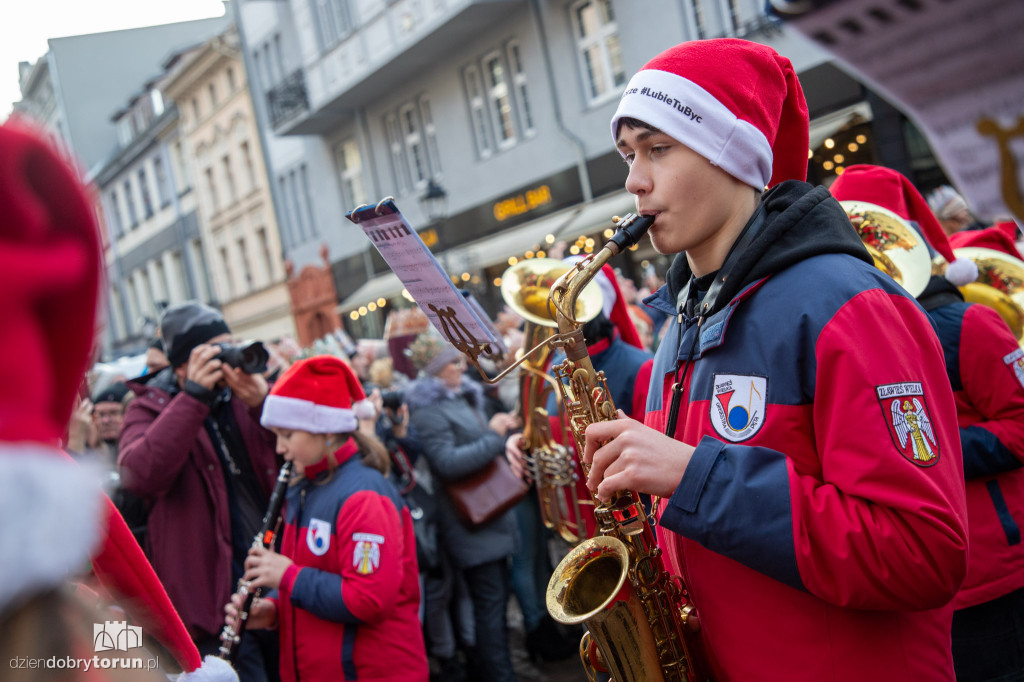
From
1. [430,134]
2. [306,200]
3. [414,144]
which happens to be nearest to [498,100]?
[430,134]

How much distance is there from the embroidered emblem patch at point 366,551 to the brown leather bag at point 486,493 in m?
1.83

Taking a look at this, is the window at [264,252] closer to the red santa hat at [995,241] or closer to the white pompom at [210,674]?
the red santa hat at [995,241]

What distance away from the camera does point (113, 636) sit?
885mm

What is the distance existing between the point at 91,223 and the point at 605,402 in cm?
152

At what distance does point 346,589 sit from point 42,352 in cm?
249

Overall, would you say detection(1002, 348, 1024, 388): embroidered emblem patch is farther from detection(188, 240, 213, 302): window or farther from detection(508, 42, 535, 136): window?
detection(188, 240, 213, 302): window

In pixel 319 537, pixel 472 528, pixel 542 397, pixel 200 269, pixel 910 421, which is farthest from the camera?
pixel 200 269

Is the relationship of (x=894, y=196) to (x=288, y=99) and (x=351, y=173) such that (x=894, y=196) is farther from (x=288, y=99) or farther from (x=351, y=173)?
(x=288, y=99)

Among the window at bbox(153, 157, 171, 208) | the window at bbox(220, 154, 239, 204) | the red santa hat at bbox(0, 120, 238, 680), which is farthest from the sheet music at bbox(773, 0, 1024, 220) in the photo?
the window at bbox(153, 157, 171, 208)

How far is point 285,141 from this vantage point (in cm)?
2411

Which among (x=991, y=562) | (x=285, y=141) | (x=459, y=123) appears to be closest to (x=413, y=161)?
(x=459, y=123)

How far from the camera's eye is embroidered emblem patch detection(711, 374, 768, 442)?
160 cm

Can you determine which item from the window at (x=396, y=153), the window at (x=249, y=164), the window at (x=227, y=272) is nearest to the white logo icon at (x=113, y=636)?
the window at (x=396, y=153)

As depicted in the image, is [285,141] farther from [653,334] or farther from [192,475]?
[192,475]
